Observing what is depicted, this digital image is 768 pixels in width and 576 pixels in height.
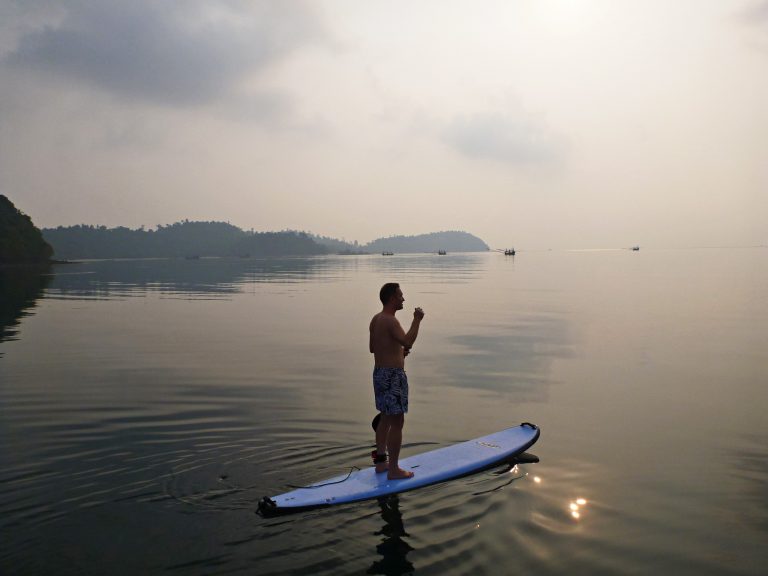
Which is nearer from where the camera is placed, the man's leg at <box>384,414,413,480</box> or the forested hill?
the man's leg at <box>384,414,413,480</box>

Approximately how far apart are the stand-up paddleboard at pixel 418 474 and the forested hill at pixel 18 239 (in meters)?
148

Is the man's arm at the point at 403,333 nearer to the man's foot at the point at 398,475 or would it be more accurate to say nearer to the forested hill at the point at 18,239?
the man's foot at the point at 398,475

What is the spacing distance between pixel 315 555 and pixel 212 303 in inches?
1323

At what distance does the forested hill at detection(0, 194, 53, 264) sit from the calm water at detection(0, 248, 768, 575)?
129 metres

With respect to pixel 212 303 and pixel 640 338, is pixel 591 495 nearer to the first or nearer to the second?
pixel 640 338

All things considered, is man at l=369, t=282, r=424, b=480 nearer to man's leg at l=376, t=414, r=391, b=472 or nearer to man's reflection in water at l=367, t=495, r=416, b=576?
man's leg at l=376, t=414, r=391, b=472

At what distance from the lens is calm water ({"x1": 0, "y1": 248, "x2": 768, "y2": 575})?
622 centimetres

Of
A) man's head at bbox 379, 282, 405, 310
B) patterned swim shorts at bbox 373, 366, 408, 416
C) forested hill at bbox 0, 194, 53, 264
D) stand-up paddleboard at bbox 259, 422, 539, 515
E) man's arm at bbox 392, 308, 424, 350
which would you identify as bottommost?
stand-up paddleboard at bbox 259, 422, 539, 515

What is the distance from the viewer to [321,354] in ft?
63.3

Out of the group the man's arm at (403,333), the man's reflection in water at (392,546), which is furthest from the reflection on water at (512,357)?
the man's reflection in water at (392,546)

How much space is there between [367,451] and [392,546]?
3.24 m

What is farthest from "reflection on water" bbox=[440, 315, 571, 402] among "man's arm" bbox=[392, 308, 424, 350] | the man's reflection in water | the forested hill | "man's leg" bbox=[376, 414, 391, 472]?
the forested hill

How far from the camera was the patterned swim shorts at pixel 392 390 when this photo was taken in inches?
313

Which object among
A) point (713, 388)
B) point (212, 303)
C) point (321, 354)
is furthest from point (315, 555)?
point (212, 303)
